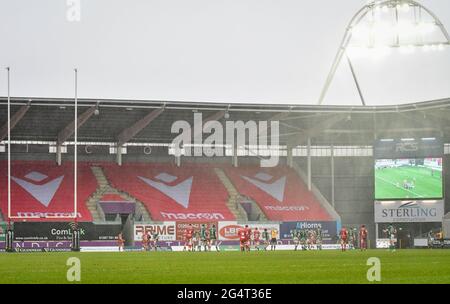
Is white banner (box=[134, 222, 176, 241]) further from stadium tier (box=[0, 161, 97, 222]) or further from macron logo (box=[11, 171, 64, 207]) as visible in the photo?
macron logo (box=[11, 171, 64, 207])

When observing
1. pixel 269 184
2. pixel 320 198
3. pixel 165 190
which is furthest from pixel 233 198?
pixel 320 198

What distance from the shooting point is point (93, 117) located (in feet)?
195

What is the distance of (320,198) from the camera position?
65.1m

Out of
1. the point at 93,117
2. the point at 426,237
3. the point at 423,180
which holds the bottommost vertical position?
the point at 426,237

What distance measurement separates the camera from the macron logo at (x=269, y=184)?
210 feet

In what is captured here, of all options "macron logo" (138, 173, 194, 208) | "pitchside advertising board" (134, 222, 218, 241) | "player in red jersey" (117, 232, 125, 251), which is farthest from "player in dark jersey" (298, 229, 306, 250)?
"player in red jersey" (117, 232, 125, 251)

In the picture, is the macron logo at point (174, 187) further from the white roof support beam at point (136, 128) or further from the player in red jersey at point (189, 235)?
the player in red jersey at point (189, 235)

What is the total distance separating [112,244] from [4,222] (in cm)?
608

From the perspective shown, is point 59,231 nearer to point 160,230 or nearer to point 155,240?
point 155,240

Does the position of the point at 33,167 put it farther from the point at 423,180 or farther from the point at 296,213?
the point at 423,180

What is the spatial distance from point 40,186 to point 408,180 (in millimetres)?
23092

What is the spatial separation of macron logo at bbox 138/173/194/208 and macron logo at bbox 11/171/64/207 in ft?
19.8

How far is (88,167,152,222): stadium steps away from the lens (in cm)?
5825
